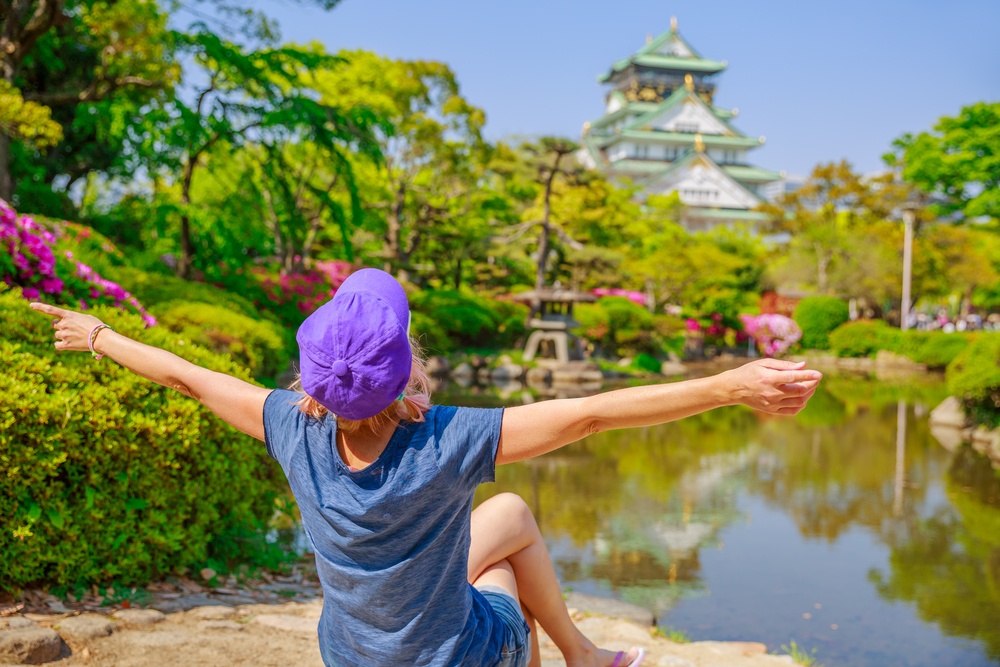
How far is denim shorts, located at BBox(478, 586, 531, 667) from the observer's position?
64.7 inches

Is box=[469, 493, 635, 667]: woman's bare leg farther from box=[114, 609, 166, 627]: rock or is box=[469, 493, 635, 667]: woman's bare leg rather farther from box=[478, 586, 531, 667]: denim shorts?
box=[114, 609, 166, 627]: rock

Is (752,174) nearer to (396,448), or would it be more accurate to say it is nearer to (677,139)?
(677,139)

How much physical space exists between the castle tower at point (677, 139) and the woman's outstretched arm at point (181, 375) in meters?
33.0

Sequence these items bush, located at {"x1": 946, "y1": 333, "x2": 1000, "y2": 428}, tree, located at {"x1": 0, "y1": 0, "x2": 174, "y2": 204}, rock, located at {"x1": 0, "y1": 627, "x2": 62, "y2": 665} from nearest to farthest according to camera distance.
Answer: rock, located at {"x1": 0, "y1": 627, "x2": 62, "y2": 665} → tree, located at {"x1": 0, "y1": 0, "x2": 174, "y2": 204} → bush, located at {"x1": 946, "y1": 333, "x2": 1000, "y2": 428}

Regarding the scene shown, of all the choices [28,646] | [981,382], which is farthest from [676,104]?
[28,646]

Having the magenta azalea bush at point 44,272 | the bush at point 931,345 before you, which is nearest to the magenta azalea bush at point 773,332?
the bush at point 931,345

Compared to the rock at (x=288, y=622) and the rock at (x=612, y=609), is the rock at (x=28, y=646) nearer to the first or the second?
the rock at (x=288, y=622)

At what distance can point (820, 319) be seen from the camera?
77.5ft

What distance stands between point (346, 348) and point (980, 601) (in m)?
4.30

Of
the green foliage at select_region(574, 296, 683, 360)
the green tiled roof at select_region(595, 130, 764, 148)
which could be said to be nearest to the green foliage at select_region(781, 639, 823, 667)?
the green foliage at select_region(574, 296, 683, 360)

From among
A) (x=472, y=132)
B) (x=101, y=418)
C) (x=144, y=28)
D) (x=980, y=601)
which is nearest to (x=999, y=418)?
(x=980, y=601)

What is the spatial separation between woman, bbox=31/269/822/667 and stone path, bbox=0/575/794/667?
41.8 inches

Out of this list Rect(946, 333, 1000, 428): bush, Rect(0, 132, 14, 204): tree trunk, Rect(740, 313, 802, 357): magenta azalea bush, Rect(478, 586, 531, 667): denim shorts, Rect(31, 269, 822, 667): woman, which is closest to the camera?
Rect(31, 269, 822, 667): woman

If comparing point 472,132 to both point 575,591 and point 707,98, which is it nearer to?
point 575,591
